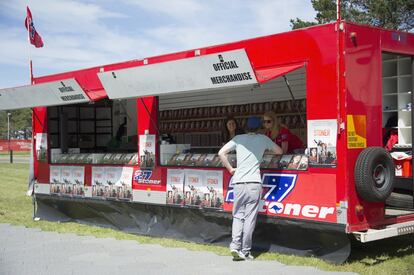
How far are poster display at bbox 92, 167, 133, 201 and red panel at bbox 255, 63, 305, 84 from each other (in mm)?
3199

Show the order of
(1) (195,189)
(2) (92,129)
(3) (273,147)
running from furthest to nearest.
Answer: (2) (92,129) < (1) (195,189) < (3) (273,147)

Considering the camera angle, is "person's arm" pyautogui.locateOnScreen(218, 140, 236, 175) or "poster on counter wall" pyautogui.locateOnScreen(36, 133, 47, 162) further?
"poster on counter wall" pyautogui.locateOnScreen(36, 133, 47, 162)

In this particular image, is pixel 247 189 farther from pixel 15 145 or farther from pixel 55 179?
pixel 15 145

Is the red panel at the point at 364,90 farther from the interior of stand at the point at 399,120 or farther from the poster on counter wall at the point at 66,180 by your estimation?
the poster on counter wall at the point at 66,180

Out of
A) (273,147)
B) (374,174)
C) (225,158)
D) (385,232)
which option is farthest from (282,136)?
(385,232)

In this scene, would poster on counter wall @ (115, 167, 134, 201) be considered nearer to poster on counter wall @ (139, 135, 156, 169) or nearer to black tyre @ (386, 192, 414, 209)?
poster on counter wall @ (139, 135, 156, 169)

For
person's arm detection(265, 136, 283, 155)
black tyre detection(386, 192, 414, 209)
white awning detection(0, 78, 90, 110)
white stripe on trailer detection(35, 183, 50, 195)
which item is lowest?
white stripe on trailer detection(35, 183, 50, 195)

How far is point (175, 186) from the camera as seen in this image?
27.2 ft

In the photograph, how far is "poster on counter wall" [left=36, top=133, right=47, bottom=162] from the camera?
1099cm

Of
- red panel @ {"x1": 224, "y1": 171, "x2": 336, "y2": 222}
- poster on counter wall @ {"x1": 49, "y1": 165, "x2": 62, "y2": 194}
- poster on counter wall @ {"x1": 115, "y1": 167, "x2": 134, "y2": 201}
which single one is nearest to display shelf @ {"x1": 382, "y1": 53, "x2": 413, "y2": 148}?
red panel @ {"x1": 224, "y1": 171, "x2": 336, "y2": 222}

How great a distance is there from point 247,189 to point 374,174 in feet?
4.88

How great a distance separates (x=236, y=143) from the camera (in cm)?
698

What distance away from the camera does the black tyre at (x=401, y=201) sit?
7.14 m

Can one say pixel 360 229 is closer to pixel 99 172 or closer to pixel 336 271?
pixel 336 271
